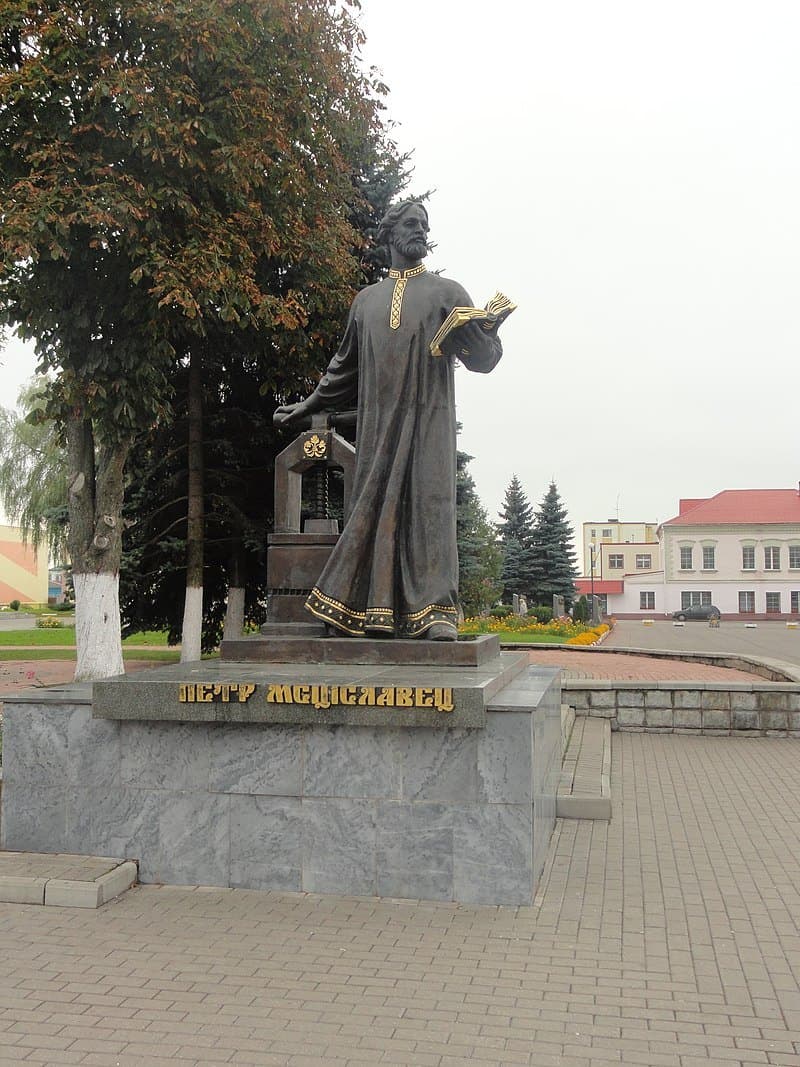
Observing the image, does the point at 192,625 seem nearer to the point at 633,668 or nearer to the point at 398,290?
the point at 633,668

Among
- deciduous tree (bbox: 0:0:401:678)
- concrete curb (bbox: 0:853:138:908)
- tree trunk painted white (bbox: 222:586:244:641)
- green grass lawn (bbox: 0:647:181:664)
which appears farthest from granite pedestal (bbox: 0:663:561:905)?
green grass lawn (bbox: 0:647:181:664)

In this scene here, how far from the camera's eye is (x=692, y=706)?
11.0 m

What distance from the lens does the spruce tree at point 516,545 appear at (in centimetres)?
4491

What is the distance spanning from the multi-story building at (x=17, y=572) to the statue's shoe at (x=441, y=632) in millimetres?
61375

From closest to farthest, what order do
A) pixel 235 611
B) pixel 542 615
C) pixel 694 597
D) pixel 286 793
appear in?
pixel 286 793
pixel 235 611
pixel 542 615
pixel 694 597

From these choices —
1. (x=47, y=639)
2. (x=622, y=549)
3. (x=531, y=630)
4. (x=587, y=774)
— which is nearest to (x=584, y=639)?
(x=531, y=630)

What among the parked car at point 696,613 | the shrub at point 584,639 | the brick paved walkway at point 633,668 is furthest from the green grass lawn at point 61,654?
the parked car at point 696,613

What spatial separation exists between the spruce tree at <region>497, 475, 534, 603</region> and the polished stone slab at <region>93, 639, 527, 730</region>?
127 feet

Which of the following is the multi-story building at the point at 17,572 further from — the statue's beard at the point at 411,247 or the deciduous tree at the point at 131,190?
the statue's beard at the point at 411,247

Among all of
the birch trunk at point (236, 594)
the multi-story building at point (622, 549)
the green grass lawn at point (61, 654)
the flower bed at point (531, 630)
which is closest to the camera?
the birch trunk at point (236, 594)

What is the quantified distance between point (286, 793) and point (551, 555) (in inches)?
1590

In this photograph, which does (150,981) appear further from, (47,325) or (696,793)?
(47,325)

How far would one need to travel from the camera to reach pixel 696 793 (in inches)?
304

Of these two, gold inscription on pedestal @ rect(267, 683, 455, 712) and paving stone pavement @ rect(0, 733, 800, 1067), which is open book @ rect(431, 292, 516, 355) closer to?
gold inscription on pedestal @ rect(267, 683, 455, 712)
